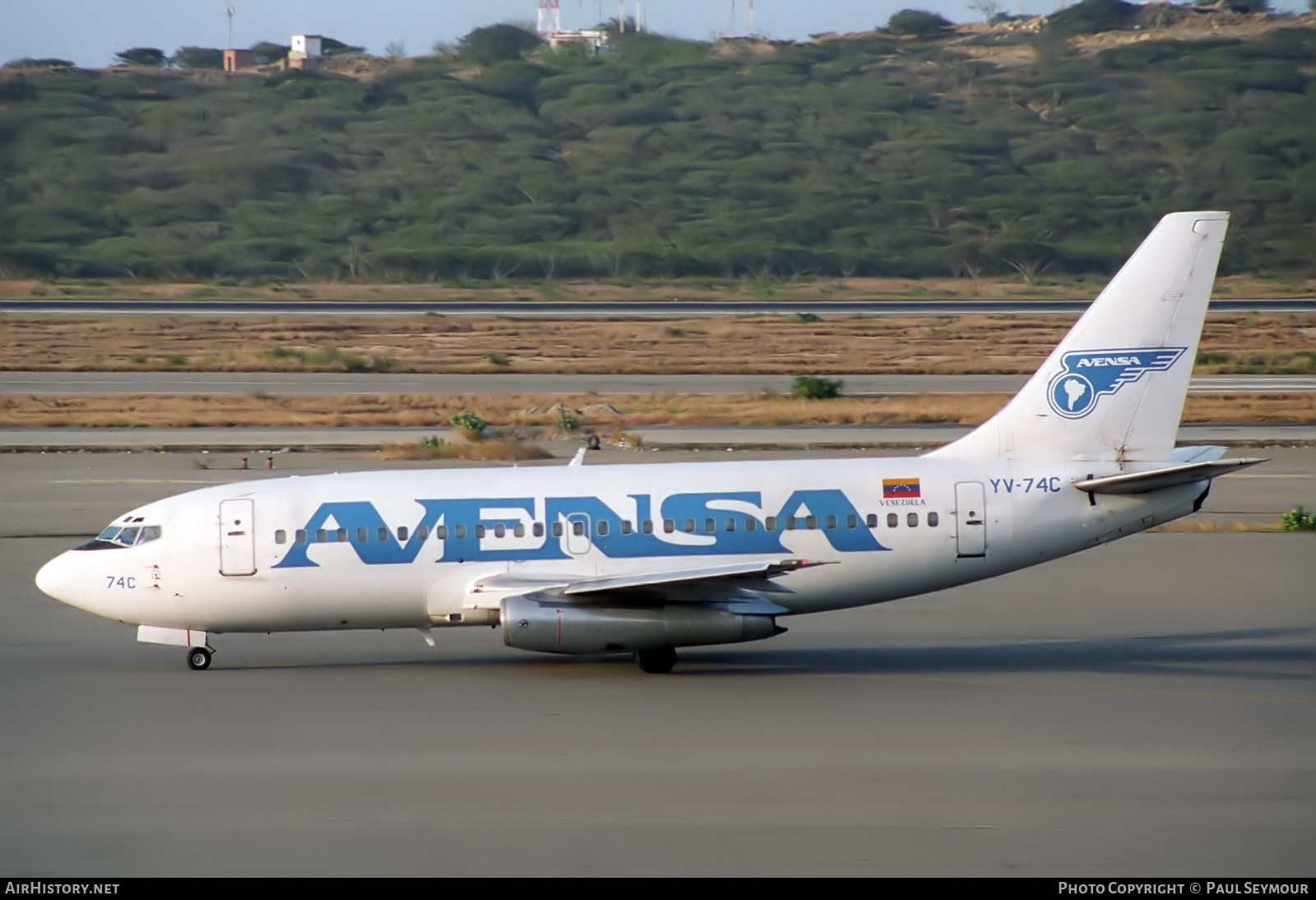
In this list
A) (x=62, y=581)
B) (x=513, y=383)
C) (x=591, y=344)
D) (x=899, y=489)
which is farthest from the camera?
(x=591, y=344)

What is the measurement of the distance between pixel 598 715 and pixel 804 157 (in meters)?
144

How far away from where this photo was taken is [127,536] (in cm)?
2102

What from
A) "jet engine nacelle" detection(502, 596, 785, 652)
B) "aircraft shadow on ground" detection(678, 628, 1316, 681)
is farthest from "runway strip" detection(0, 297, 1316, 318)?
"jet engine nacelle" detection(502, 596, 785, 652)

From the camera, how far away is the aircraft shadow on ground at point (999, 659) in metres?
20.6

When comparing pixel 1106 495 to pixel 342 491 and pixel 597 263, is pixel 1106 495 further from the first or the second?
pixel 597 263

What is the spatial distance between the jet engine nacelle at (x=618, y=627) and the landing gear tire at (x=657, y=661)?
47 cm

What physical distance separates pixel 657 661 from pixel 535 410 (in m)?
35.7

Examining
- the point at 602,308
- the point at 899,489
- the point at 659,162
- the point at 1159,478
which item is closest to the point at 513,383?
the point at 602,308

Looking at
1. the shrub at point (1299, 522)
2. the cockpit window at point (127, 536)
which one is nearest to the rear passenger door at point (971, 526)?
the cockpit window at point (127, 536)

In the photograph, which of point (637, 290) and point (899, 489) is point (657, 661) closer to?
point (899, 489)

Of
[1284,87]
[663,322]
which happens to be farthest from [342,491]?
[1284,87]

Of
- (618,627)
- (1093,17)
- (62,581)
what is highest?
(1093,17)

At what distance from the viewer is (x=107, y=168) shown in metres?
137

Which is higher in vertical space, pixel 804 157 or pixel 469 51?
pixel 469 51
